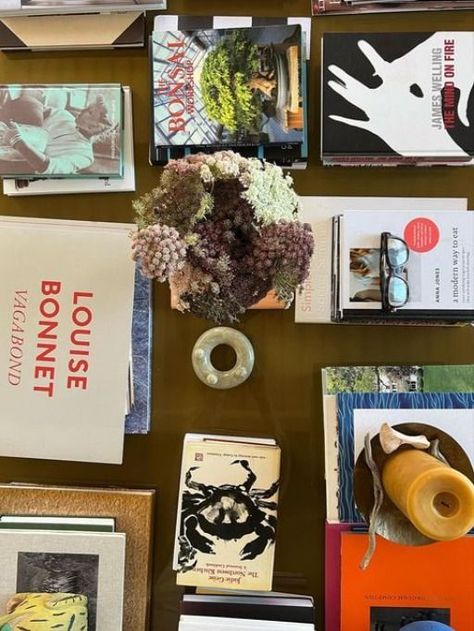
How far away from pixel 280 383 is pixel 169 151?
1.22 feet

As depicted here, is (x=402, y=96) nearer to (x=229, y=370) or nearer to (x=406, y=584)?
(x=229, y=370)

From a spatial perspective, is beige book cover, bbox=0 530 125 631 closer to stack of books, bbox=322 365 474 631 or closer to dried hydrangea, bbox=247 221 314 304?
stack of books, bbox=322 365 474 631

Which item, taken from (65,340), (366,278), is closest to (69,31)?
(65,340)

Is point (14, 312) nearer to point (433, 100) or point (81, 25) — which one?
point (81, 25)

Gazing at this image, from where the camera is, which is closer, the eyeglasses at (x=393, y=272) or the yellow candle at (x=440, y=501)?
the yellow candle at (x=440, y=501)

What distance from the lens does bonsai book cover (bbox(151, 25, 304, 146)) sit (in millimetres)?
850

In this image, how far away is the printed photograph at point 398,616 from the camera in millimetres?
845

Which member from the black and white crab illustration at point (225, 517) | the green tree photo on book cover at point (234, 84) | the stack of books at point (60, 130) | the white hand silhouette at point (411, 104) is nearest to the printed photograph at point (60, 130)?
the stack of books at point (60, 130)

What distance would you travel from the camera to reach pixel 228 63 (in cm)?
86

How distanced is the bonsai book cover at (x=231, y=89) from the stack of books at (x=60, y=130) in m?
0.07

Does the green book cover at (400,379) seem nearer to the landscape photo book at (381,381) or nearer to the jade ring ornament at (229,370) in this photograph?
the landscape photo book at (381,381)

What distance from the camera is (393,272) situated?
83 cm

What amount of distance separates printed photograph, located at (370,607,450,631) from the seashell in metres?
0.24

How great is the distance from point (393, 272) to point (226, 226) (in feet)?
0.90
